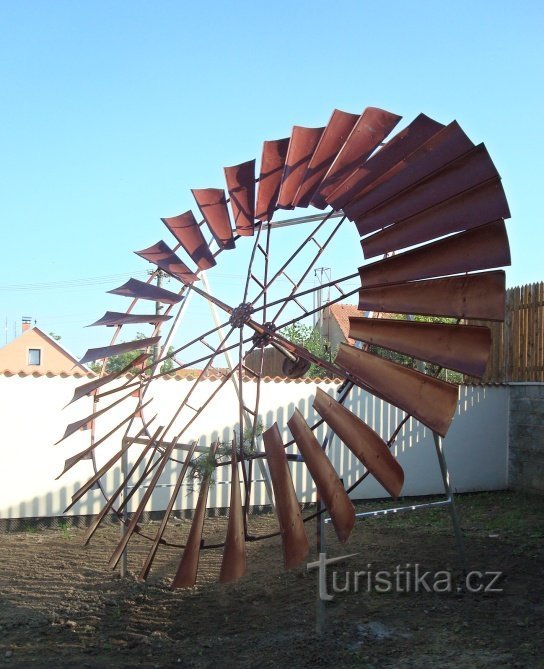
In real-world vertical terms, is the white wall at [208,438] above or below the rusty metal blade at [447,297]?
below

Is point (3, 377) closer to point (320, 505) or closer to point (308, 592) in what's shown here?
point (308, 592)

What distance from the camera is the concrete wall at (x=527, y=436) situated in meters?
10.3

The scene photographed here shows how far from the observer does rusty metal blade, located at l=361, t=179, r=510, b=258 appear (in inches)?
158

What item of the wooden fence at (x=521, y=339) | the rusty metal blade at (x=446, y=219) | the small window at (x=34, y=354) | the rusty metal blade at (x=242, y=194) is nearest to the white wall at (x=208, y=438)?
the wooden fence at (x=521, y=339)

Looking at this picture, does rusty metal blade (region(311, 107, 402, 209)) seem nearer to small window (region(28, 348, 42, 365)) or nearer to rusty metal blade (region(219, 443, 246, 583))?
rusty metal blade (region(219, 443, 246, 583))

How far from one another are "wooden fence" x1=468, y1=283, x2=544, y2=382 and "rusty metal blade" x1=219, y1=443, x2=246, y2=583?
24.1 feet

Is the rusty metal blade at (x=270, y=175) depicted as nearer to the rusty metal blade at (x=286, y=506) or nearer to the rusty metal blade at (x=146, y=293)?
the rusty metal blade at (x=146, y=293)

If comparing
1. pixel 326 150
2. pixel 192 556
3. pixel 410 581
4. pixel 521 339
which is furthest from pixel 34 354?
pixel 192 556

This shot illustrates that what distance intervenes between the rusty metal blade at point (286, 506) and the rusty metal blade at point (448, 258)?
111cm

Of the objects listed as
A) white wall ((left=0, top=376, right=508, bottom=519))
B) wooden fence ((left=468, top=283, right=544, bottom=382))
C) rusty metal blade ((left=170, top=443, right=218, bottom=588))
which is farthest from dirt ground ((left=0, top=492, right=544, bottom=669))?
wooden fence ((left=468, top=283, right=544, bottom=382))

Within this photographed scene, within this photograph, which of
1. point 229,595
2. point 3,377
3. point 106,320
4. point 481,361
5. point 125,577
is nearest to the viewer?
point 481,361

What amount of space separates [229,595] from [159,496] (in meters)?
3.65

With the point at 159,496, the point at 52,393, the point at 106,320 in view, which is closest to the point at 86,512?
the point at 159,496

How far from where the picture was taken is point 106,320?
513 cm
